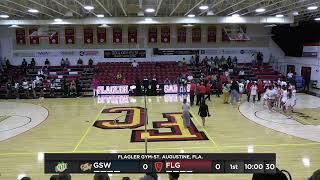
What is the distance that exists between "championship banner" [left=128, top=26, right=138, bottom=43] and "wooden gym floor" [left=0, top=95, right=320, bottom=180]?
45.1ft

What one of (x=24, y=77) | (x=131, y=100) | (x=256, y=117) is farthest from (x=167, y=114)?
(x=24, y=77)

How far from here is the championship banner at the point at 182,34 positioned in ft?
107

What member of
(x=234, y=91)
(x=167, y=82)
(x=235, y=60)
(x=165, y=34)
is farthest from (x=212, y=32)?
(x=234, y=91)

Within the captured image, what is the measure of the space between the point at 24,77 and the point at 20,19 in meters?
5.25

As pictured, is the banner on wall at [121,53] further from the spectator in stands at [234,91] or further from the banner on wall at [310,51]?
the banner on wall at [310,51]

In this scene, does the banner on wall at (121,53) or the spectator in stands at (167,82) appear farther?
the banner on wall at (121,53)

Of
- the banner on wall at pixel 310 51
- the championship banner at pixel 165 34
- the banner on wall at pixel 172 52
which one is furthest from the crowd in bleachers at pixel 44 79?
the banner on wall at pixel 310 51

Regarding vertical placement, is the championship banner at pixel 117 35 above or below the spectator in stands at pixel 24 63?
above

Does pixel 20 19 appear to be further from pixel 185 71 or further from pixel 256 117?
pixel 256 117

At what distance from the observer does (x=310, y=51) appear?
1141 inches

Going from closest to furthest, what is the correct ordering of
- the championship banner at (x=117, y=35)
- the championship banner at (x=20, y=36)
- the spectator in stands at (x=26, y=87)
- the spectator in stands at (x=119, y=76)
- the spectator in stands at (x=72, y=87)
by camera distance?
the spectator in stands at (x=26, y=87)
the spectator in stands at (x=72, y=87)
the spectator in stands at (x=119, y=76)
the championship banner at (x=20, y=36)
the championship banner at (x=117, y=35)

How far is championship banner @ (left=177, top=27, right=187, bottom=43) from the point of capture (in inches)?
1280

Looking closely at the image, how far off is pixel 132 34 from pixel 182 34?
4.57 metres

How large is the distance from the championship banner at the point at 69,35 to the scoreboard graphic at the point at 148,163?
28.5 m
